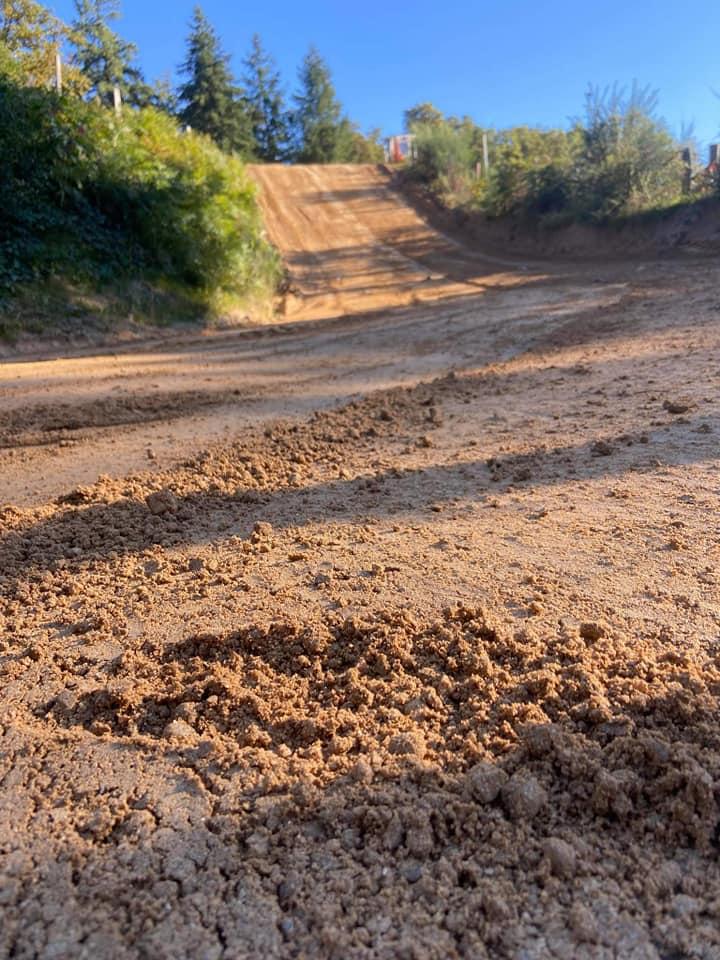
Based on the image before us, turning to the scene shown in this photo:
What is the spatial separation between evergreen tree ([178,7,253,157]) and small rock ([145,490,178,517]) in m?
35.7

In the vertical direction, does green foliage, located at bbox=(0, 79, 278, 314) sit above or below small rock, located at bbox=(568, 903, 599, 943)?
above

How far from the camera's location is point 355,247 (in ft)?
72.2

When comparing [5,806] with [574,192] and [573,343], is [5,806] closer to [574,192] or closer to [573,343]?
[573,343]

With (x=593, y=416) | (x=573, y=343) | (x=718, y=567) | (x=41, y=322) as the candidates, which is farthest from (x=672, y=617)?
(x=41, y=322)

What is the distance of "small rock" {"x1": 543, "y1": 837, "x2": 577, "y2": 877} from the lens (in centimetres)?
172

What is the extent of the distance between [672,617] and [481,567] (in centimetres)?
83

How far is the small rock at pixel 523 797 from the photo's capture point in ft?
6.17

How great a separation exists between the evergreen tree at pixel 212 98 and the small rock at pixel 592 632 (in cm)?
3754

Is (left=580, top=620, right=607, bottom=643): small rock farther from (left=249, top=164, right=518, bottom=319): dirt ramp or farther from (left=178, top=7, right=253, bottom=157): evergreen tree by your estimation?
(left=178, top=7, right=253, bottom=157): evergreen tree

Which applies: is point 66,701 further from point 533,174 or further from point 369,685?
point 533,174

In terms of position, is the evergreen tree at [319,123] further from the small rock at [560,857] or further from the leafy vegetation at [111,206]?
the small rock at [560,857]

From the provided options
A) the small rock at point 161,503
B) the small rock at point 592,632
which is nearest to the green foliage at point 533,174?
the small rock at point 161,503

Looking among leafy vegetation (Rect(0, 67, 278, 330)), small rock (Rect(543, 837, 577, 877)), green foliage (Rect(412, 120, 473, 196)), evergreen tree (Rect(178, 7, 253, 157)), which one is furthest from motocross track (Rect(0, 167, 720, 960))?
evergreen tree (Rect(178, 7, 253, 157))

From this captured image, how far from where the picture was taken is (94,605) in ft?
10.3
